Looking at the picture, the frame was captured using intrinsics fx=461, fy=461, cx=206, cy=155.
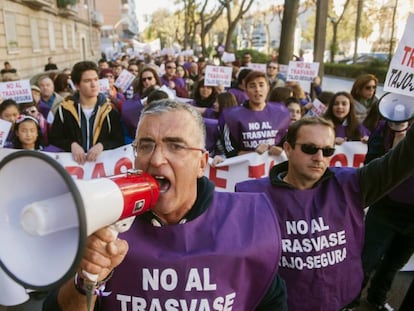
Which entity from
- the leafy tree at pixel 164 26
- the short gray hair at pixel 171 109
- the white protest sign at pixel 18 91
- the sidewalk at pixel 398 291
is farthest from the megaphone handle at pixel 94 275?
the leafy tree at pixel 164 26

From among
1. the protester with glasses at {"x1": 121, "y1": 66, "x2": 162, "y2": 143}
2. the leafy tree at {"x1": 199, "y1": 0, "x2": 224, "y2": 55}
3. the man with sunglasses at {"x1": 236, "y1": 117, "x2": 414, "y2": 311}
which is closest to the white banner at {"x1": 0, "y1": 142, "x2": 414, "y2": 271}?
the protester with glasses at {"x1": 121, "y1": 66, "x2": 162, "y2": 143}

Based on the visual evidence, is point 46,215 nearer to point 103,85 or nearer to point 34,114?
point 34,114

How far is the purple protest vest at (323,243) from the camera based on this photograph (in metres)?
2.12

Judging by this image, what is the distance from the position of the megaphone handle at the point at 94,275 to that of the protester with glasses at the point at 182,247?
0.83ft

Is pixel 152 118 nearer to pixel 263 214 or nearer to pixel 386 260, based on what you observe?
pixel 263 214

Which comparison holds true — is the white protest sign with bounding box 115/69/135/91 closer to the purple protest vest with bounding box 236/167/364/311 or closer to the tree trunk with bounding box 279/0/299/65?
the tree trunk with bounding box 279/0/299/65

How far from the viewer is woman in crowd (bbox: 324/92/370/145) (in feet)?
15.2

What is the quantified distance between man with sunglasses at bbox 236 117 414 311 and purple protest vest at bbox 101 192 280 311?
66 cm

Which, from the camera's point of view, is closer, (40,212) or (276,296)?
(40,212)

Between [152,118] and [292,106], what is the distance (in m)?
3.85

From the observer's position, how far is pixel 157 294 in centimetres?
146

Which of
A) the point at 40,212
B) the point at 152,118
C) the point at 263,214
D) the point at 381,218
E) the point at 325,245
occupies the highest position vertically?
the point at 152,118

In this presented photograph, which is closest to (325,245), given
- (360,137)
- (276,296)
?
(276,296)

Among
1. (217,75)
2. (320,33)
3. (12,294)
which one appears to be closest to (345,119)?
(217,75)
